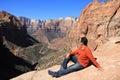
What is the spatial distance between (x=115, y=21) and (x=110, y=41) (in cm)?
12260

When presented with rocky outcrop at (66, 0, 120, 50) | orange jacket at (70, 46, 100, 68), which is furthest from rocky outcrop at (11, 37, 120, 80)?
rocky outcrop at (66, 0, 120, 50)

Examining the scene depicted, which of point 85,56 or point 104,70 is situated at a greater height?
point 85,56

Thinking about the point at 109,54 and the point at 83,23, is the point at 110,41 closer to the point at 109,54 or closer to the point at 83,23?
the point at 109,54

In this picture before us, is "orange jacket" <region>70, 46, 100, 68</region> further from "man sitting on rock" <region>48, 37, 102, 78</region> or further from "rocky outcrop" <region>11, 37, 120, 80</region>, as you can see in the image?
"rocky outcrop" <region>11, 37, 120, 80</region>

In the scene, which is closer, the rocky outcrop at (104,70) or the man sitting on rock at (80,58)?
the rocky outcrop at (104,70)

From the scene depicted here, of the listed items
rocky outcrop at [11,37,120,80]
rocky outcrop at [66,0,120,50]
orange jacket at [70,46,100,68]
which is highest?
orange jacket at [70,46,100,68]

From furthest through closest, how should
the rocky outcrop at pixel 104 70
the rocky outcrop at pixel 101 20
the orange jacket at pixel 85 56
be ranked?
the rocky outcrop at pixel 101 20 < the orange jacket at pixel 85 56 < the rocky outcrop at pixel 104 70

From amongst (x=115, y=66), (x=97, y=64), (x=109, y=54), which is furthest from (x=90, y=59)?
(x=109, y=54)

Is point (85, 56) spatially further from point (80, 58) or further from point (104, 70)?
point (104, 70)

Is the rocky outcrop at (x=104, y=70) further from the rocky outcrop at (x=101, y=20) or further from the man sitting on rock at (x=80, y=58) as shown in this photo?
the rocky outcrop at (x=101, y=20)

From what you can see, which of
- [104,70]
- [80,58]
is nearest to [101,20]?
[80,58]

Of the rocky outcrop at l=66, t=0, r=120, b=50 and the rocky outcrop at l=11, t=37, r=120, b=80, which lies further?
the rocky outcrop at l=66, t=0, r=120, b=50

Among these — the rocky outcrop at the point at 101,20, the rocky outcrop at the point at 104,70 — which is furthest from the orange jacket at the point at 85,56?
the rocky outcrop at the point at 101,20

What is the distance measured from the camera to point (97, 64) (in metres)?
17.0
